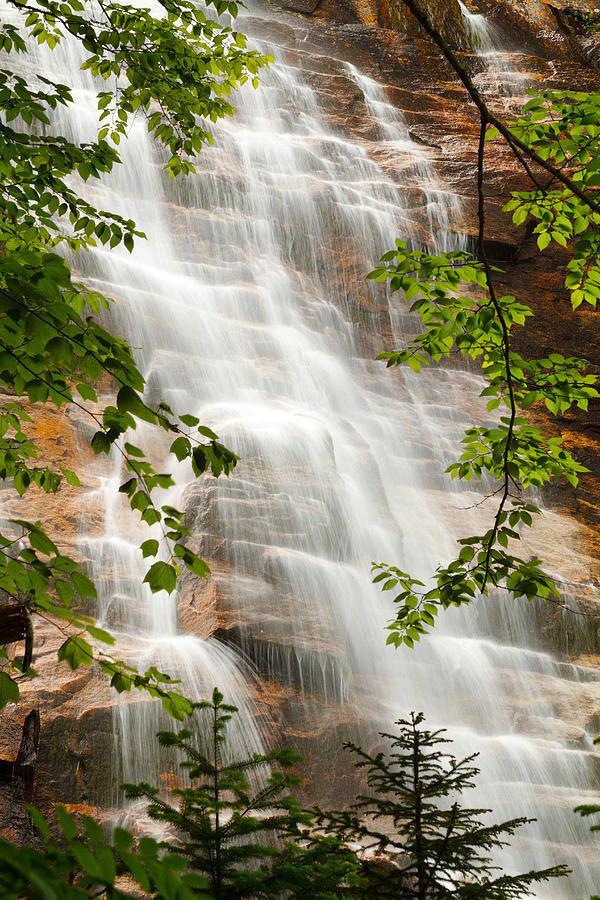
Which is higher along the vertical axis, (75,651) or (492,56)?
(492,56)

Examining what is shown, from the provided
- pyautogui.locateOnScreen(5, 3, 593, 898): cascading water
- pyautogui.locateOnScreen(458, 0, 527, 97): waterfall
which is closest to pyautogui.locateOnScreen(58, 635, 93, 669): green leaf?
pyautogui.locateOnScreen(5, 3, 593, 898): cascading water

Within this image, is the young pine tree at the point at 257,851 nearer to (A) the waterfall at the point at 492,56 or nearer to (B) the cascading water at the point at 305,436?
(B) the cascading water at the point at 305,436

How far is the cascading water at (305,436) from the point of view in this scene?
686 centimetres

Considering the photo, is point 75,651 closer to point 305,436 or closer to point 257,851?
point 257,851

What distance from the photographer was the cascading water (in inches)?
270

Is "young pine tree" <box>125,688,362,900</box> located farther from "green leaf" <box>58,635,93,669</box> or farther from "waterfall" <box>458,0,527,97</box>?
"waterfall" <box>458,0,527,97</box>

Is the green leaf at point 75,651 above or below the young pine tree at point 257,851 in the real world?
above

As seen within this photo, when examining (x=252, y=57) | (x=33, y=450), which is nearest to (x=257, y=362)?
(x=252, y=57)

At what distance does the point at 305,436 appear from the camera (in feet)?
30.3

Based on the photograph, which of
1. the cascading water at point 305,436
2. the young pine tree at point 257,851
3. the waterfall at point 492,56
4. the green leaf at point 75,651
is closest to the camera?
the green leaf at point 75,651

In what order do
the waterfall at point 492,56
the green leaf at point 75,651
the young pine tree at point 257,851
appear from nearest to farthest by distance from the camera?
the green leaf at point 75,651 < the young pine tree at point 257,851 < the waterfall at point 492,56

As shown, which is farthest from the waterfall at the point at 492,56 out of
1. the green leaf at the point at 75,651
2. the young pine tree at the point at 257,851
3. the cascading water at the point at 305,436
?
the green leaf at the point at 75,651

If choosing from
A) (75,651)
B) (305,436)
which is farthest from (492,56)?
(75,651)

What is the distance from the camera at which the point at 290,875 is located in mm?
2797
